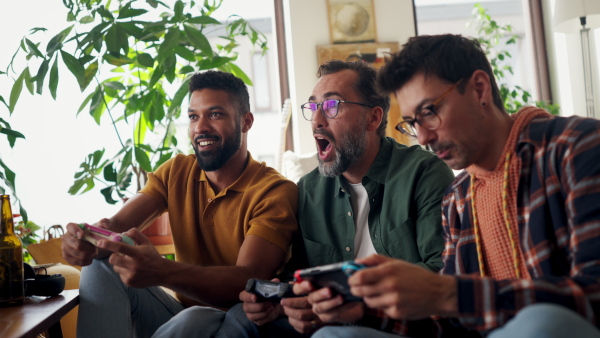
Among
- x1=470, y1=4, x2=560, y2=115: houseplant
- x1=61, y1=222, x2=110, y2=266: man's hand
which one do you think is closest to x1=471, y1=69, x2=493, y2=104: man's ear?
x1=61, y1=222, x2=110, y2=266: man's hand

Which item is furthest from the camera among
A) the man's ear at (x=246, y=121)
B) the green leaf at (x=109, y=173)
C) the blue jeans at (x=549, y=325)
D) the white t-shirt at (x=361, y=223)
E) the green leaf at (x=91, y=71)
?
the green leaf at (x=109, y=173)

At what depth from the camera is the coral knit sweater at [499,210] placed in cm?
119

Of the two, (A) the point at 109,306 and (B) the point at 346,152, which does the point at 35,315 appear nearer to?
(A) the point at 109,306

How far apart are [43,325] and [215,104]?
1.00 m

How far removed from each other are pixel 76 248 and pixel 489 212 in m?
1.05

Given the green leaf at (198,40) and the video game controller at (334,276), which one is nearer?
the video game controller at (334,276)

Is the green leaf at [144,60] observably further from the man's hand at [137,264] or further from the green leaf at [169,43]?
the man's hand at [137,264]

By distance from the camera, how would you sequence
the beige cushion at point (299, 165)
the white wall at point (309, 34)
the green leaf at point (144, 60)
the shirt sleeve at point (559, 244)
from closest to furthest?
the shirt sleeve at point (559, 244) → the green leaf at point (144, 60) → the beige cushion at point (299, 165) → the white wall at point (309, 34)

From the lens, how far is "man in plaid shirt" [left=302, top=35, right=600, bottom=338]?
930 mm

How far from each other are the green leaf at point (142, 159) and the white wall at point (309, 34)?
1420 mm

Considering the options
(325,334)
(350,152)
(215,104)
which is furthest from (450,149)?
(215,104)

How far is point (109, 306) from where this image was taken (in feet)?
5.17

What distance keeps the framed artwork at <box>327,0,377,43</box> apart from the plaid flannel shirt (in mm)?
2866

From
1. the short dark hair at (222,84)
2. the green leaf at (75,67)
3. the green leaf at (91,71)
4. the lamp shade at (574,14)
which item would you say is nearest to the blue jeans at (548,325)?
the short dark hair at (222,84)
